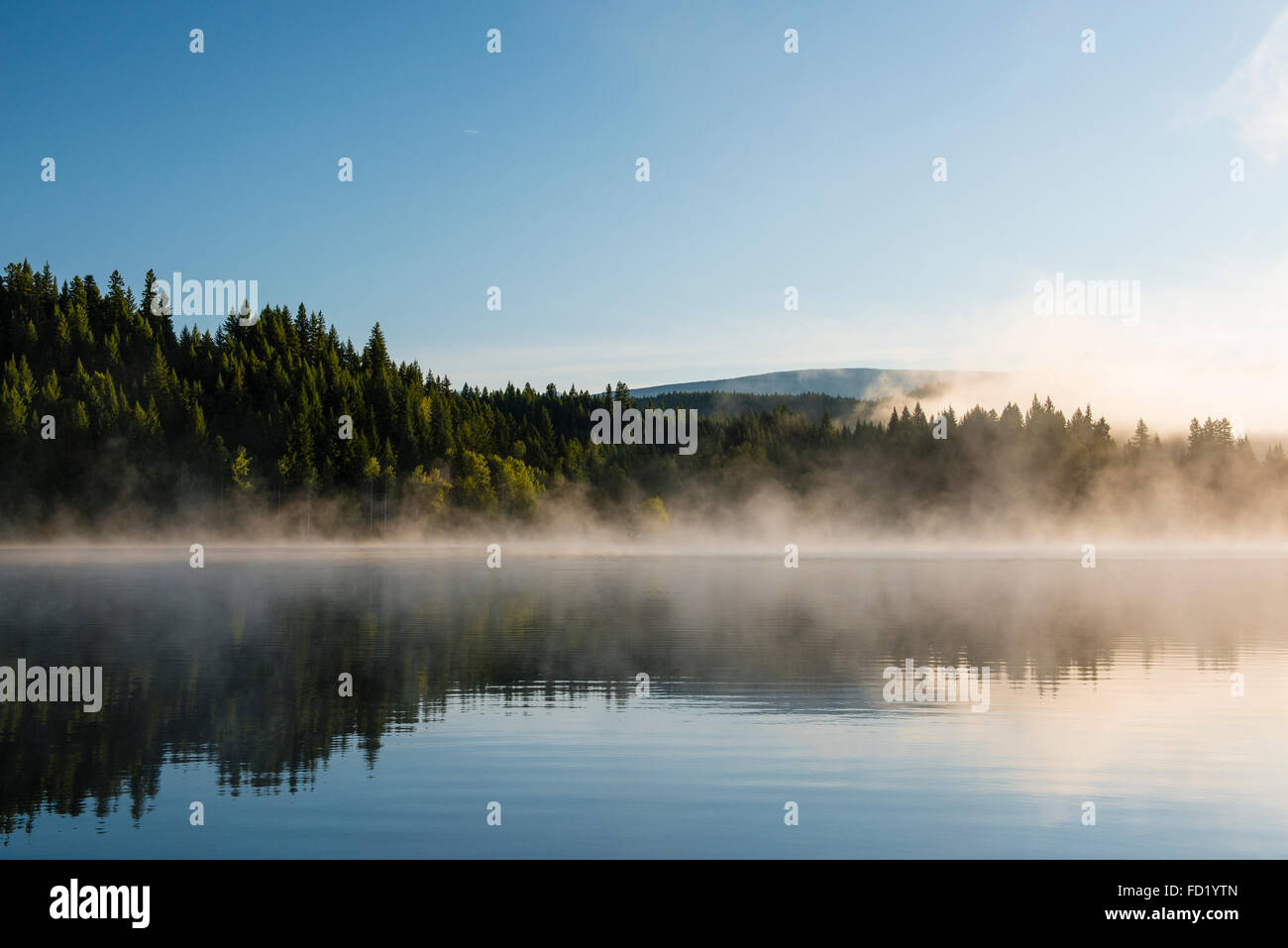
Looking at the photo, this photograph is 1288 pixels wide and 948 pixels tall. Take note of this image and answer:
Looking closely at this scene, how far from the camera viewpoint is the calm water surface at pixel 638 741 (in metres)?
12.9

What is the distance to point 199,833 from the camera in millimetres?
12555

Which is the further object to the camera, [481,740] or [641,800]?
[481,740]

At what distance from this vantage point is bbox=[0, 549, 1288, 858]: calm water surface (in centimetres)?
1286

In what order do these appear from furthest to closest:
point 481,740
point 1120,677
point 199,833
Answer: point 1120,677
point 481,740
point 199,833

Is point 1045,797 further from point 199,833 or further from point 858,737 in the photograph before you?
point 199,833

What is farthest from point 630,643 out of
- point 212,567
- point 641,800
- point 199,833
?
point 212,567

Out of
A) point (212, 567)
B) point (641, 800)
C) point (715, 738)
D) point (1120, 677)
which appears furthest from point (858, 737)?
point (212, 567)

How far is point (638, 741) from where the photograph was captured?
18.2 metres

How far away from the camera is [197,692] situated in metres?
21.9

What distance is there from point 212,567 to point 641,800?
80582 millimetres
